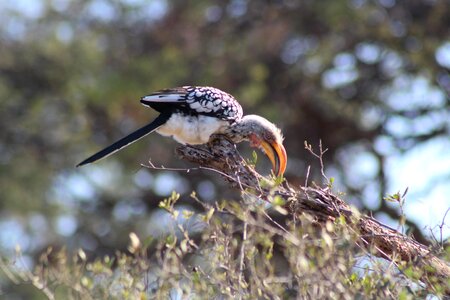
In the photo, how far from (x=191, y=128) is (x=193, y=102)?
213mm

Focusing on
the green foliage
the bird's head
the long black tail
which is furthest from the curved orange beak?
the green foliage

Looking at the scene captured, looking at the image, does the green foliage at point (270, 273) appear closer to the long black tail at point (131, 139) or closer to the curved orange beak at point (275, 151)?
the long black tail at point (131, 139)

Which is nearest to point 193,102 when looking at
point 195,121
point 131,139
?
point 195,121

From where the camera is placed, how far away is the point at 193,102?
584 centimetres

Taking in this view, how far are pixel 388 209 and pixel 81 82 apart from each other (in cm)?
422

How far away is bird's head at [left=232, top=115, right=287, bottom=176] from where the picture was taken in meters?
5.99

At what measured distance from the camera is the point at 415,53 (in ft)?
35.9

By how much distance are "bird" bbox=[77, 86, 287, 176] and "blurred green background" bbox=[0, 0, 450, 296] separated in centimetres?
399

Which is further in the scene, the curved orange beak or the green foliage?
the curved orange beak

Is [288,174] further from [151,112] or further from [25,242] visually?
[25,242]

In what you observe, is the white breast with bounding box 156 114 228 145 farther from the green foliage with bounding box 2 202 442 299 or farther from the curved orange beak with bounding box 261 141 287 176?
the green foliage with bounding box 2 202 442 299

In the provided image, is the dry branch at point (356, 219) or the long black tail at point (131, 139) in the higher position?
the dry branch at point (356, 219)

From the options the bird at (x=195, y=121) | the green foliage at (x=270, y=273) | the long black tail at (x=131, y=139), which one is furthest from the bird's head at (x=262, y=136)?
the green foliage at (x=270, y=273)

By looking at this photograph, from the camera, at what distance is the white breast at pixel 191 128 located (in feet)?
18.6
